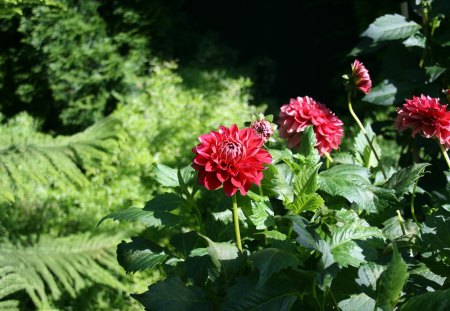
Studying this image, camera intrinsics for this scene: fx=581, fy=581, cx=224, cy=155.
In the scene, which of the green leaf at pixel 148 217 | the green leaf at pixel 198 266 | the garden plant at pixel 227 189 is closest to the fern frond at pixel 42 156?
the garden plant at pixel 227 189

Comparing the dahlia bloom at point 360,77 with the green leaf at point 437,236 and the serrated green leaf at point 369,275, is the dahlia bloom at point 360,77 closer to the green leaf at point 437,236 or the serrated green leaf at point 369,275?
the green leaf at point 437,236

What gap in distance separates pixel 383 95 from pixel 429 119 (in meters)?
0.62

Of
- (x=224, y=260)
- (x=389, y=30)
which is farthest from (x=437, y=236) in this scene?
(x=389, y=30)

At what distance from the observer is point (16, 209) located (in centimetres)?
262

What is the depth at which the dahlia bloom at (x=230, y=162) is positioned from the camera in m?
1.18

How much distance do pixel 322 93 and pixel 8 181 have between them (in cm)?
490

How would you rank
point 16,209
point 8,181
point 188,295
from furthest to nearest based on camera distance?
point 16,209, point 8,181, point 188,295

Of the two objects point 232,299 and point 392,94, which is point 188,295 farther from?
point 392,94

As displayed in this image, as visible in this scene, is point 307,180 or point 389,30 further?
point 389,30

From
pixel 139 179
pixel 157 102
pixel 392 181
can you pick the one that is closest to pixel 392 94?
pixel 392 181

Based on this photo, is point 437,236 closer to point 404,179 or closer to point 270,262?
point 404,179

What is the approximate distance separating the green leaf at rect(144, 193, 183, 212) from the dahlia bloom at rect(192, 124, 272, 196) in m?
0.16

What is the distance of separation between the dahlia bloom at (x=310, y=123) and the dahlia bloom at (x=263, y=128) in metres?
0.09

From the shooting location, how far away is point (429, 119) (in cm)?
144
